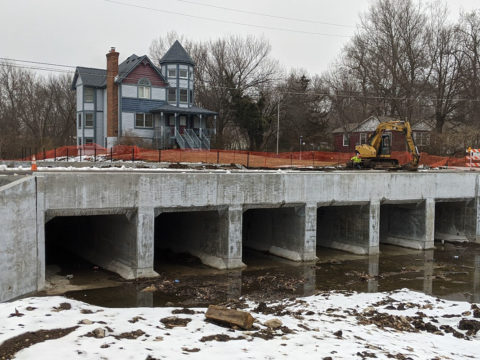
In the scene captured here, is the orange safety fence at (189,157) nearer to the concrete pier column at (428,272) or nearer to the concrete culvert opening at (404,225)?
the concrete culvert opening at (404,225)

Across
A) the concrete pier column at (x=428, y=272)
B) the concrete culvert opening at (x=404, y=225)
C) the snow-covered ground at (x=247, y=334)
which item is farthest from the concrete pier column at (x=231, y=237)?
the concrete culvert opening at (x=404, y=225)

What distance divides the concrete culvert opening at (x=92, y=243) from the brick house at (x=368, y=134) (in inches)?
1372

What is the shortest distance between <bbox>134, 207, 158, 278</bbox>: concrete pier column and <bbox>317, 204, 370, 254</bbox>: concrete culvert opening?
9.67 m

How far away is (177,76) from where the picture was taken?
41719 mm

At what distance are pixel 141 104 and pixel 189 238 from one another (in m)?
22.2

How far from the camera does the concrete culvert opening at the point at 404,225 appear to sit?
23516 millimetres

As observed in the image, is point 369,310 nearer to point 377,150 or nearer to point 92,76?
point 377,150

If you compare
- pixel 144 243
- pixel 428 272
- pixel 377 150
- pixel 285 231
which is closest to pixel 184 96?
pixel 377 150

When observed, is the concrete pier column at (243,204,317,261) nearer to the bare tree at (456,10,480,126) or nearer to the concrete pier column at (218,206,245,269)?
the concrete pier column at (218,206,245,269)

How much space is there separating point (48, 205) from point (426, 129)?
1788 inches

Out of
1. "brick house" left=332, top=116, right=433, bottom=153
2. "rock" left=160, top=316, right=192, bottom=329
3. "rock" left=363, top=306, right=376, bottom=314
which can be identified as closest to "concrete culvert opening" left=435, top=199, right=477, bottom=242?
"rock" left=363, top=306, right=376, bottom=314

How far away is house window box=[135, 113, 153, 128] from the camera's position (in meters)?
39.4

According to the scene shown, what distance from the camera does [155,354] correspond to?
7.61 meters

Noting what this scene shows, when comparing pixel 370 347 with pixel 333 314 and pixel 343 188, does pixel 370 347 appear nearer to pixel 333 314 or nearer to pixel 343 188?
pixel 333 314
